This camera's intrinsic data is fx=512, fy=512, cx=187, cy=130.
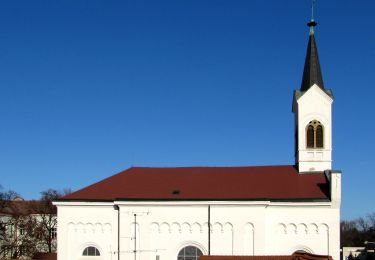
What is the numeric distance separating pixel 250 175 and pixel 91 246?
14667 mm

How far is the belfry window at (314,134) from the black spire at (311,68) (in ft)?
11.6

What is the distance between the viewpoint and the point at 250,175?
44375mm

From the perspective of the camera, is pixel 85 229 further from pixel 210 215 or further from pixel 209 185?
pixel 209 185

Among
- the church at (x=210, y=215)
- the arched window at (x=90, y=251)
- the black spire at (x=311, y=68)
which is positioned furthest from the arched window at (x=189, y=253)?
the black spire at (x=311, y=68)

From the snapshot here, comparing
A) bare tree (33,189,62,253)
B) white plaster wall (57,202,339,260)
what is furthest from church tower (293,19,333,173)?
bare tree (33,189,62,253)

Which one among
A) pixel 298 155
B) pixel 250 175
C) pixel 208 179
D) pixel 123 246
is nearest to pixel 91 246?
pixel 123 246

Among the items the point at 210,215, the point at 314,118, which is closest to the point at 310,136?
the point at 314,118

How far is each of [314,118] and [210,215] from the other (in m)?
13.1

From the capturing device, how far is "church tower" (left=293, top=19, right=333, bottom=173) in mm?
44562

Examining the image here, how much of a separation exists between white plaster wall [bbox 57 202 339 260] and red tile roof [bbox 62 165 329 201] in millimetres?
764

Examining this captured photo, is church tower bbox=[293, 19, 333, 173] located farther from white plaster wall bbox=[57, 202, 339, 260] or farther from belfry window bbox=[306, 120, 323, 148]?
white plaster wall bbox=[57, 202, 339, 260]

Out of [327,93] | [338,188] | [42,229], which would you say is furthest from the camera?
[42,229]

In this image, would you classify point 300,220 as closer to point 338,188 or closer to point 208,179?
point 338,188

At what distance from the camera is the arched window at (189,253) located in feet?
134
